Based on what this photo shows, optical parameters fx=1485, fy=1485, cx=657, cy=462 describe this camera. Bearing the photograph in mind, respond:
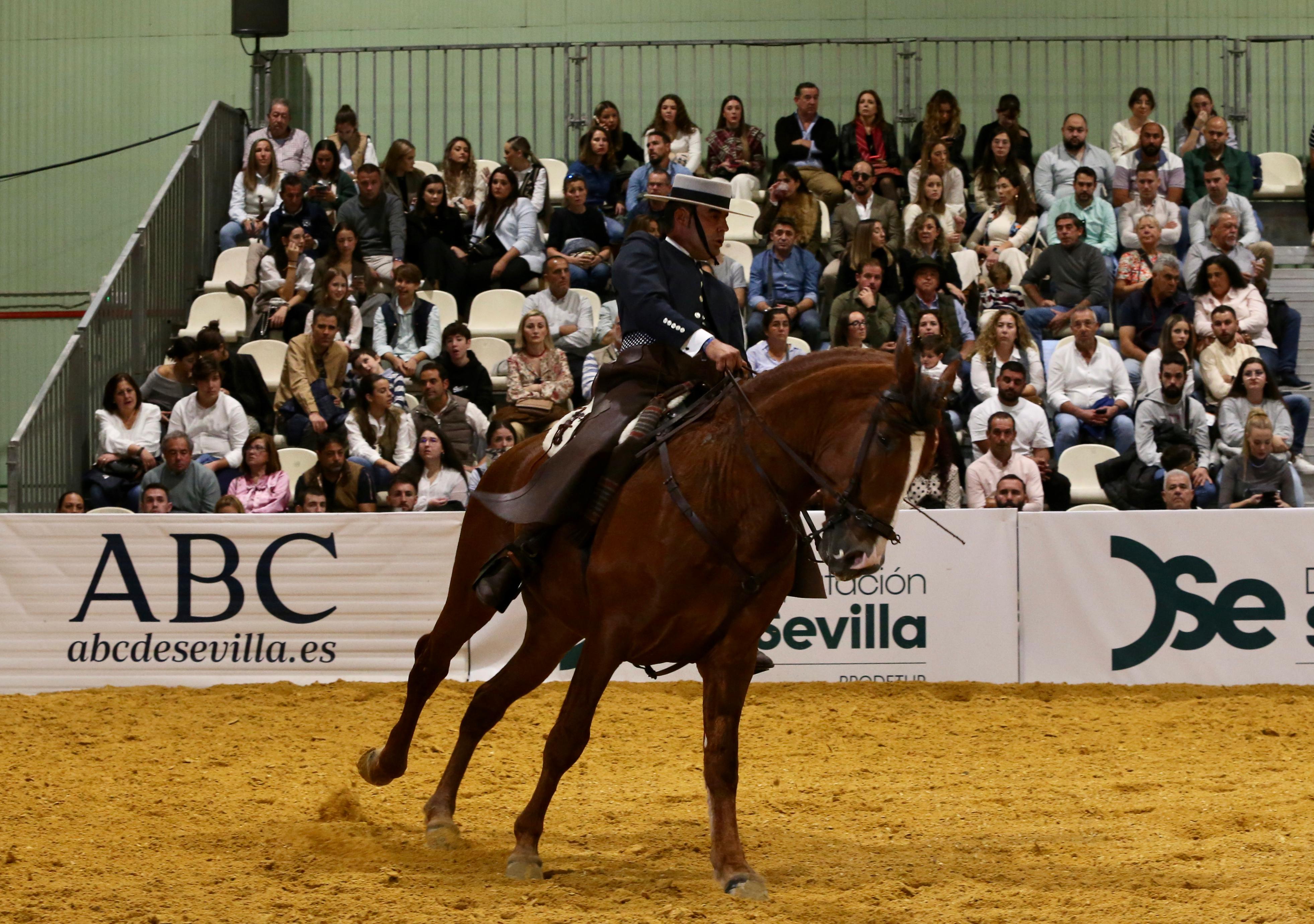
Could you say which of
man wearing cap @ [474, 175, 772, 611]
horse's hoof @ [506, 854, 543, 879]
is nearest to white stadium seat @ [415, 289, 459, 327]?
man wearing cap @ [474, 175, 772, 611]

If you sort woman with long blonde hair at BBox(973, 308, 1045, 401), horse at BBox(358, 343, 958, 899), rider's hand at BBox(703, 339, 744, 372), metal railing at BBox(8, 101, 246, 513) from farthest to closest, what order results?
woman with long blonde hair at BBox(973, 308, 1045, 401), metal railing at BBox(8, 101, 246, 513), rider's hand at BBox(703, 339, 744, 372), horse at BBox(358, 343, 958, 899)

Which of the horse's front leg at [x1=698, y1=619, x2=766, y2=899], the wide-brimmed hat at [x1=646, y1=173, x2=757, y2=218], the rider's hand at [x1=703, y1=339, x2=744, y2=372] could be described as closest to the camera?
the horse's front leg at [x1=698, y1=619, x2=766, y2=899]

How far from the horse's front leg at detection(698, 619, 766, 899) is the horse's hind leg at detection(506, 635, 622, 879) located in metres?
0.44

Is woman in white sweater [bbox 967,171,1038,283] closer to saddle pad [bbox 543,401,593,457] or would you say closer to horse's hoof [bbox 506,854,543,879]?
saddle pad [bbox 543,401,593,457]

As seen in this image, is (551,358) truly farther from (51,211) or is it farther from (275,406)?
(51,211)

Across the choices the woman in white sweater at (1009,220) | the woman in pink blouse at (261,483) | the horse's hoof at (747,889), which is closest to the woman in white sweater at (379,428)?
the woman in pink blouse at (261,483)

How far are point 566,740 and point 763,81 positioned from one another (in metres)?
14.0

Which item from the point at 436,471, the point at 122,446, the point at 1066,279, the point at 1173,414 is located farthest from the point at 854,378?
the point at 1066,279

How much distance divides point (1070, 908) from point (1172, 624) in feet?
19.5

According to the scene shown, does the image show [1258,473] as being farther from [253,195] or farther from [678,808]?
[253,195]

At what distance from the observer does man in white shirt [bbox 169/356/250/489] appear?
13914 millimetres

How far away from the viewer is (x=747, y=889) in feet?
19.3

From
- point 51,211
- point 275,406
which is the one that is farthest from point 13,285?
point 275,406

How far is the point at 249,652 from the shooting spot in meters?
11.4
